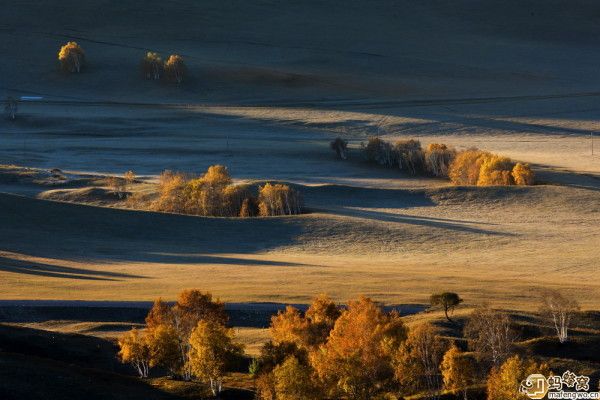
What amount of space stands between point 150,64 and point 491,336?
9369 cm

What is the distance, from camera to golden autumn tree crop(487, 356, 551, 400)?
26344mm

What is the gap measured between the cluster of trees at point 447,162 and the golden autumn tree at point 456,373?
1695 inches

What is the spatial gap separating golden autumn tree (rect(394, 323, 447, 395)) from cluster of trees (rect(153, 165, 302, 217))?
34.1 metres

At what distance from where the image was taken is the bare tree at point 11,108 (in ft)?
335

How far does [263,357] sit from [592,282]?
62.2 ft

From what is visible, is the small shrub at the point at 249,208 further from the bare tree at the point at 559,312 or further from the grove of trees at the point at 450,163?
the bare tree at the point at 559,312

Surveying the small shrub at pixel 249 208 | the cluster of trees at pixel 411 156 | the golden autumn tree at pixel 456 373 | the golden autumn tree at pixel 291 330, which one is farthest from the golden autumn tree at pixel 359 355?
the cluster of trees at pixel 411 156

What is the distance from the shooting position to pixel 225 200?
65625 millimetres

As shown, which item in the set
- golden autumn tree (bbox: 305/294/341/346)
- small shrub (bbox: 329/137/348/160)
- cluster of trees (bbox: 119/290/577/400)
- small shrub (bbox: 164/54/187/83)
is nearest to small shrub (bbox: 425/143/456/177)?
small shrub (bbox: 329/137/348/160)

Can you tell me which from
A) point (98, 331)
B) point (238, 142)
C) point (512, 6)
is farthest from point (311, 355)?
point (512, 6)

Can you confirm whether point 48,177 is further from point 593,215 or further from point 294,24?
point 294,24

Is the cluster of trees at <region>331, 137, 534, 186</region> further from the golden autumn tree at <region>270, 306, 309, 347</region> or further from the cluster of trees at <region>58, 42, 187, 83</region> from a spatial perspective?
the golden autumn tree at <region>270, 306, 309, 347</region>

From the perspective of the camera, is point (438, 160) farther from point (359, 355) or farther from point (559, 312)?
point (359, 355)

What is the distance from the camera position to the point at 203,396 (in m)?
29.4
